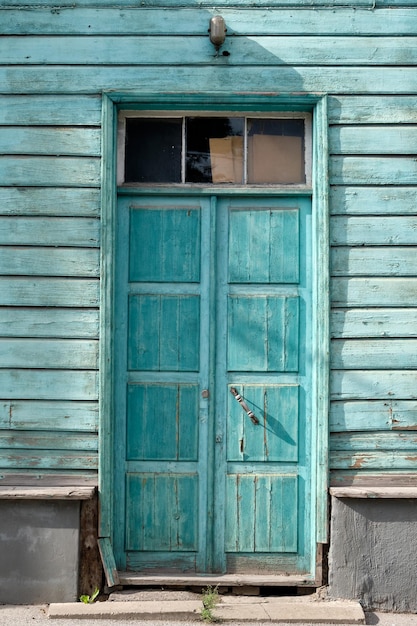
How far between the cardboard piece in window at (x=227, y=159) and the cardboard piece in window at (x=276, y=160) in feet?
0.24

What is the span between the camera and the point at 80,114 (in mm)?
4586

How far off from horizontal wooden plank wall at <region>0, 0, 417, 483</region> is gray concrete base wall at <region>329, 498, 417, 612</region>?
245 millimetres

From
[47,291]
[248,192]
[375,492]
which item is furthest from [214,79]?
[375,492]

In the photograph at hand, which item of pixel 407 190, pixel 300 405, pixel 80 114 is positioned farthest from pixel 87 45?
pixel 300 405

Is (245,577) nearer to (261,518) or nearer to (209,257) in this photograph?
(261,518)

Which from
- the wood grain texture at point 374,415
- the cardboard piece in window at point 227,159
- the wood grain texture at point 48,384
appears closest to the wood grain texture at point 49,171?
the cardboard piece in window at point 227,159

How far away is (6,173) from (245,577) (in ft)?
9.84

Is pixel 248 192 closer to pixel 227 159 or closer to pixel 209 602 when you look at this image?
pixel 227 159

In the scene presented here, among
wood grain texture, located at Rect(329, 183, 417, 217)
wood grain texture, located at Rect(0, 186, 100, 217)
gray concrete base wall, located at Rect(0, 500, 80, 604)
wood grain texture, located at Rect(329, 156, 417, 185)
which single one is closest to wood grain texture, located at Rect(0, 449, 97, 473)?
gray concrete base wall, located at Rect(0, 500, 80, 604)

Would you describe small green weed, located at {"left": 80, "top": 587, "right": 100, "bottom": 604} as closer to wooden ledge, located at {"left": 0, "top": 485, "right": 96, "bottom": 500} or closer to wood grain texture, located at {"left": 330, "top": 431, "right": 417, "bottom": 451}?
wooden ledge, located at {"left": 0, "top": 485, "right": 96, "bottom": 500}

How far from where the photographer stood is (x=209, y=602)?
4262 mm

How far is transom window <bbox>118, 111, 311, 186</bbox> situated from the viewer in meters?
4.73

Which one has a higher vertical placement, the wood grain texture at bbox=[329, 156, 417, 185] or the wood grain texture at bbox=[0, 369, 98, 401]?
the wood grain texture at bbox=[329, 156, 417, 185]

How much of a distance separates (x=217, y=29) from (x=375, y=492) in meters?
3.02
